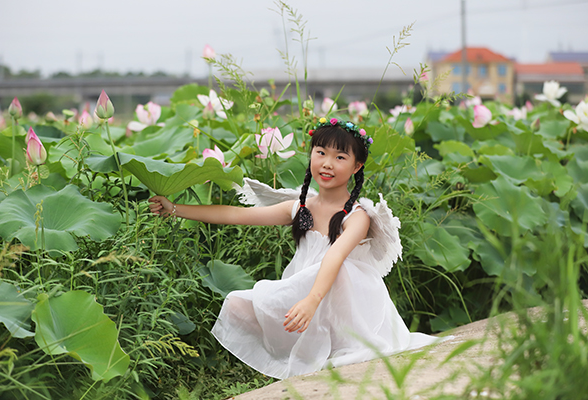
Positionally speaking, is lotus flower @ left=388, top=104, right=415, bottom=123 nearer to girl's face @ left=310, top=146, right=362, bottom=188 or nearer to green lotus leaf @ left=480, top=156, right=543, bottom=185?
green lotus leaf @ left=480, top=156, right=543, bottom=185

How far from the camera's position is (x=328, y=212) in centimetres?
200

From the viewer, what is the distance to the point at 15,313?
1.48 metres

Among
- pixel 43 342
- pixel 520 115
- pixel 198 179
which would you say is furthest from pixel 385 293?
pixel 520 115

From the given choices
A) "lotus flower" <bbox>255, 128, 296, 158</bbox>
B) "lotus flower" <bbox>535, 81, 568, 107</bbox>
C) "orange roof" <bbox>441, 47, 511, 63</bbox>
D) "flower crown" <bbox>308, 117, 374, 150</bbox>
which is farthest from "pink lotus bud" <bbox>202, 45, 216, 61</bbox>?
"orange roof" <bbox>441, 47, 511, 63</bbox>

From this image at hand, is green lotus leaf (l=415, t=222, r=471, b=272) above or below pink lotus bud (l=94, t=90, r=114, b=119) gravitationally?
below

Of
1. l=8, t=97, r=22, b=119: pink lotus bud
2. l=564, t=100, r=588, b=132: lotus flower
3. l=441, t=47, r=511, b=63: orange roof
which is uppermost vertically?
l=441, t=47, r=511, b=63: orange roof

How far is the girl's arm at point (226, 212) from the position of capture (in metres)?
2.03

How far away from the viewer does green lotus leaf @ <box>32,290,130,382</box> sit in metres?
1.43

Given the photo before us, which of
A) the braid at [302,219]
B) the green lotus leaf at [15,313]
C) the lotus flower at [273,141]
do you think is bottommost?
the green lotus leaf at [15,313]

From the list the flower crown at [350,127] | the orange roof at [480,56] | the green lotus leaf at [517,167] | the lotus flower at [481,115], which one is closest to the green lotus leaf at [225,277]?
the flower crown at [350,127]

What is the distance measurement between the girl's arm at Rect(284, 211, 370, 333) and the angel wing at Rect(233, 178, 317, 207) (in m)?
0.34

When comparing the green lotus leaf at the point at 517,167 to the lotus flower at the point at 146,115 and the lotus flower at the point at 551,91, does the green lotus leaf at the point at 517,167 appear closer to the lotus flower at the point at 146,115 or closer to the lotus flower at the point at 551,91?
the lotus flower at the point at 551,91

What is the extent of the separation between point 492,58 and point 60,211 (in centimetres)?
5686

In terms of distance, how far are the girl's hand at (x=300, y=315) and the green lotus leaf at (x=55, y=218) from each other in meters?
0.67
